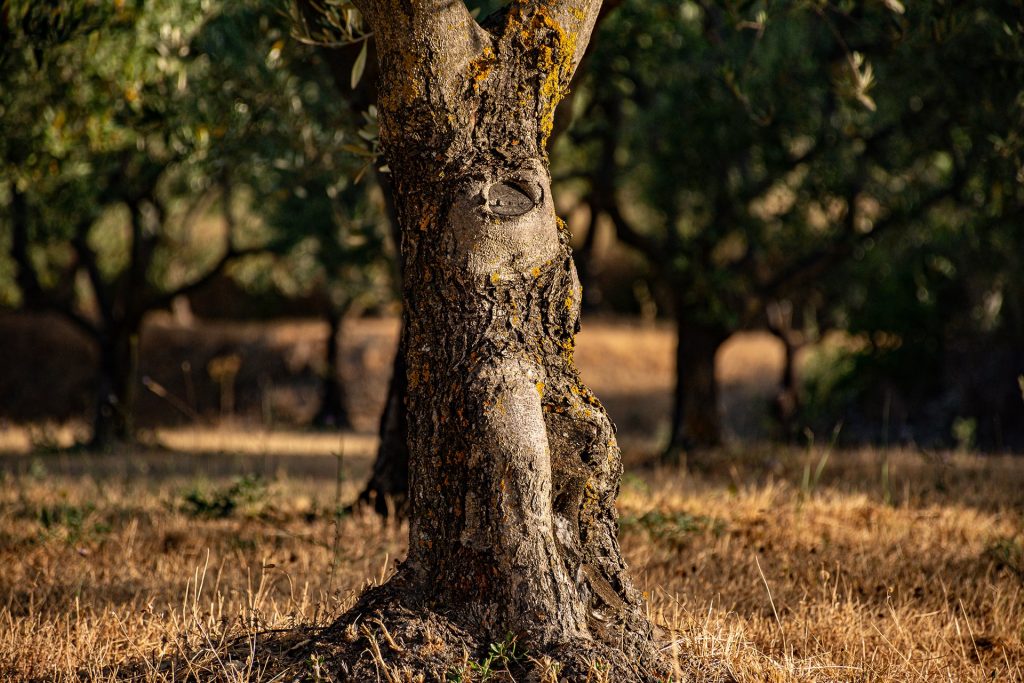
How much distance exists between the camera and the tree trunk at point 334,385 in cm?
1936

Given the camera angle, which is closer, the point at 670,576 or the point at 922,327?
the point at 670,576

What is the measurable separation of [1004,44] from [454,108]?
5.26 metres

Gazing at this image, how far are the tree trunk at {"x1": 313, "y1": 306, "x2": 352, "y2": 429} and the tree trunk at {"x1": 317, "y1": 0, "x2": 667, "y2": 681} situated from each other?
1561 centimetres

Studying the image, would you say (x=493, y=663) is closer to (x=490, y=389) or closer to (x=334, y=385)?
(x=490, y=389)

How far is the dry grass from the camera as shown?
3969 millimetres

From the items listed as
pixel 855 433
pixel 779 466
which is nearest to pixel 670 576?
pixel 779 466

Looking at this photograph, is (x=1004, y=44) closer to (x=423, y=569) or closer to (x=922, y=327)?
(x=423, y=569)

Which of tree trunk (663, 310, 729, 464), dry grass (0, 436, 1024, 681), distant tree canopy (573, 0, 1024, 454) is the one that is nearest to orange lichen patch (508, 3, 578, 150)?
dry grass (0, 436, 1024, 681)

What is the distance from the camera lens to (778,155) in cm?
1133

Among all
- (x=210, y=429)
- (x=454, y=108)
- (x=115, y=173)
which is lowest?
(x=210, y=429)

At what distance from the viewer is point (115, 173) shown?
14.4m

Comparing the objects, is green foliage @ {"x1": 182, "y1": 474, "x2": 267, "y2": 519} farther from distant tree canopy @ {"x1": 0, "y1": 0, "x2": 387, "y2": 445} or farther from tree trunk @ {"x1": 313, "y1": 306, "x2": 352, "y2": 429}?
tree trunk @ {"x1": 313, "y1": 306, "x2": 352, "y2": 429}

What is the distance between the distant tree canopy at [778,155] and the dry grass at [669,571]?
308cm

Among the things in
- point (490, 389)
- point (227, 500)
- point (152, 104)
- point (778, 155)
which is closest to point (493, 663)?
point (490, 389)
